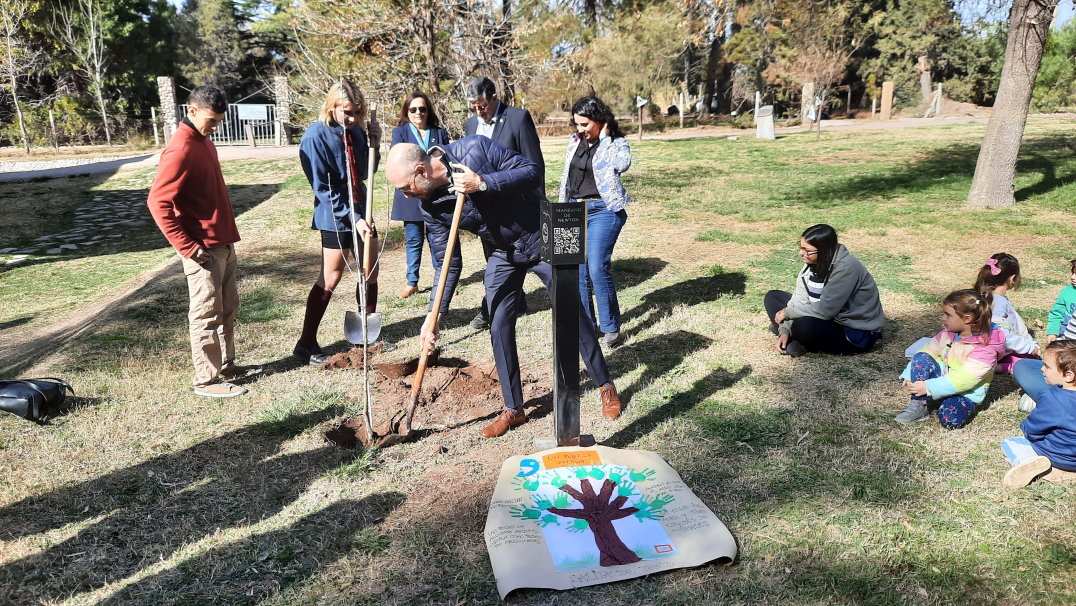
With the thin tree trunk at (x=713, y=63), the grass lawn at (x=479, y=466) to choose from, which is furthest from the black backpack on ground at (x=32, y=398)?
the thin tree trunk at (x=713, y=63)

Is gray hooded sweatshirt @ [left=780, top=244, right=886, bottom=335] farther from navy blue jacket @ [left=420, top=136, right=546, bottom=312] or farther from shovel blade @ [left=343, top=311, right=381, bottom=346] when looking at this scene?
shovel blade @ [left=343, top=311, right=381, bottom=346]

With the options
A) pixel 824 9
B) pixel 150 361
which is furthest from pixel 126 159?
pixel 824 9

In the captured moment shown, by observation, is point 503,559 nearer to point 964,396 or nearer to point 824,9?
point 964,396

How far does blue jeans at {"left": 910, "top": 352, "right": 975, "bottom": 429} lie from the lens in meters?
3.87

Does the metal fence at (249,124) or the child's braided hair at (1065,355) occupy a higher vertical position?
the metal fence at (249,124)

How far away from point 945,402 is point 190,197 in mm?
4459

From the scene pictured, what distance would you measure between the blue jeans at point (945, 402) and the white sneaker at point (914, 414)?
0.04 meters

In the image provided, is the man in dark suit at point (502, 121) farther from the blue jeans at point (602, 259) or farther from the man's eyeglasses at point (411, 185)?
the man's eyeglasses at point (411, 185)

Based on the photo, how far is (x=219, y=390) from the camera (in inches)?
183

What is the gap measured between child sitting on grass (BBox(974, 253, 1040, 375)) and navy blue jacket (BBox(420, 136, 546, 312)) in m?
2.72

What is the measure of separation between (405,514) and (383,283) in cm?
449

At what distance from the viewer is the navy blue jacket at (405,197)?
599 cm

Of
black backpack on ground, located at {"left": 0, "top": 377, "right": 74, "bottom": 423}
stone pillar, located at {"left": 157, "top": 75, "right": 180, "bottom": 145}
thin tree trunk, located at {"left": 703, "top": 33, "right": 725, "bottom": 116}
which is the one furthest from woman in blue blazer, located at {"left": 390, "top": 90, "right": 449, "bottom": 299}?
thin tree trunk, located at {"left": 703, "top": 33, "right": 725, "bottom": 116}

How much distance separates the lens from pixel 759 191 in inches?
502
